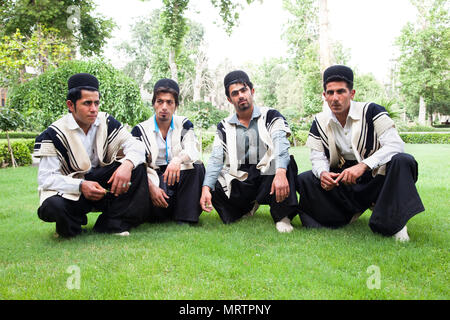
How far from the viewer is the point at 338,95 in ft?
11.0

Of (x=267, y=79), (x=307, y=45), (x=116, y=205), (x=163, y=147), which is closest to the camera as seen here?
(x=116, y=205)

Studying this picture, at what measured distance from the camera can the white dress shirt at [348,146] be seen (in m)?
3.16

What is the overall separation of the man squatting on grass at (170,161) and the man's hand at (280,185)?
87 cm

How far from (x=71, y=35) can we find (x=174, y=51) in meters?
8.89

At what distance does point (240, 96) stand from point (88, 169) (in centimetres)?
167

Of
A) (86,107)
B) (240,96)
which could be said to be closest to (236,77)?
(240,96)

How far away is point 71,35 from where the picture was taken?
18.1 metres

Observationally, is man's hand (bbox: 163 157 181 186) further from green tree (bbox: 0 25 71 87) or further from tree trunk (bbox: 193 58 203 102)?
tree trunk (bbox: 193 58 203 102)

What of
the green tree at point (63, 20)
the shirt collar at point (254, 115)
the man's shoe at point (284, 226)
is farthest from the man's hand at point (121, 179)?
the green tree at point (63, 20)

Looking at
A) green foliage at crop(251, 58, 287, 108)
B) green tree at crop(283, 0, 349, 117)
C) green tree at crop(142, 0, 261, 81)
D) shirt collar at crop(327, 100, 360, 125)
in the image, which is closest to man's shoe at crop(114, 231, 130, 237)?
shirt collar at crop(327, 100, 360, 125)

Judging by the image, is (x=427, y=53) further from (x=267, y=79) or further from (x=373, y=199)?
(x=373, y=199)

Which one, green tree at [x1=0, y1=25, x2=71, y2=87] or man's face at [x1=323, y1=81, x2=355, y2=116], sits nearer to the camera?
man's face at [x1=323, y1=81, x2=355, y2=116]

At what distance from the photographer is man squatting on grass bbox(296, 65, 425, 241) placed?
3.04 m
